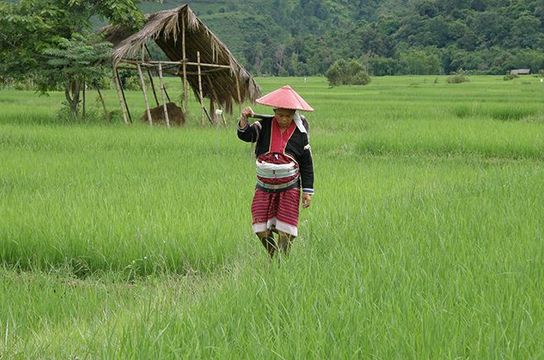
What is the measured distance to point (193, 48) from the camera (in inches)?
604

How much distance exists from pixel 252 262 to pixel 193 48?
1199 centimetres

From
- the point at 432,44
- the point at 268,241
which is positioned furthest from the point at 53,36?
the point at 432,44

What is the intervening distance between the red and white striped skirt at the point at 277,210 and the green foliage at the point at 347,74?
3404 cm

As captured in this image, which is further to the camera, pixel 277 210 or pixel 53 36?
pixel 53 36

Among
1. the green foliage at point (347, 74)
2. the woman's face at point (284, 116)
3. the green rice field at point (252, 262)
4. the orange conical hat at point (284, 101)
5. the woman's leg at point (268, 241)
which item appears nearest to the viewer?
the green rice field at point (252, 262)

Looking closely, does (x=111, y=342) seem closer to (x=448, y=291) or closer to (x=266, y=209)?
(x=448, y=291)

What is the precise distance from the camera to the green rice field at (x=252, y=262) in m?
2.31

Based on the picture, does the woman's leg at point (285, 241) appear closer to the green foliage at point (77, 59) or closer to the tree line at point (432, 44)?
the green foliage at point (77, 59)

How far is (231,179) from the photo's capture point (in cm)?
684

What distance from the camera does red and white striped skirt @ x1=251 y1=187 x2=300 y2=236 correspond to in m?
3.89

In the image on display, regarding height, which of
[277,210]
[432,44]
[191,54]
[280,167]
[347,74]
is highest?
[280,167]

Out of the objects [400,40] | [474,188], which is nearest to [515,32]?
[400,40]

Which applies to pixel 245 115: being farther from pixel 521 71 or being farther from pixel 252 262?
pixel 521 71

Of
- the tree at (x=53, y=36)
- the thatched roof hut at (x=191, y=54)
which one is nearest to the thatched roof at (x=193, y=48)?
the thatched roof hut at (x=191, y=54)
